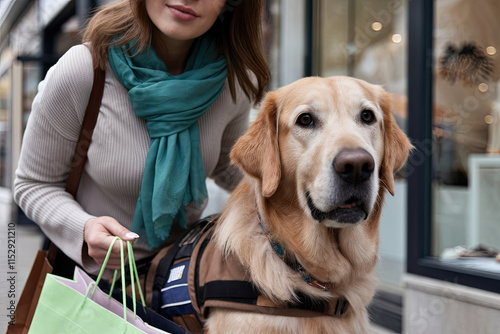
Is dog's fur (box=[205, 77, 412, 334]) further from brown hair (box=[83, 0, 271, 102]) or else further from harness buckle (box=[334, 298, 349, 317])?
brown hair (box=[83, 0, 271, 102])

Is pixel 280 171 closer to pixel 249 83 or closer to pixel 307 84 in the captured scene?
pixel 307 84

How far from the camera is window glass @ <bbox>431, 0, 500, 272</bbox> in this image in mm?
4086

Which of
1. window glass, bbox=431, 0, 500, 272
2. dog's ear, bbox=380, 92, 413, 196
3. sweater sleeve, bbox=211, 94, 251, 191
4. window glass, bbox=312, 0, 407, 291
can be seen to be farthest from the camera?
window glass, bbox=312, 0, 407, 291

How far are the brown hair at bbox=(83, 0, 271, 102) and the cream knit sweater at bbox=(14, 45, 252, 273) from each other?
0.13m

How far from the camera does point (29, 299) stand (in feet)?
5.87

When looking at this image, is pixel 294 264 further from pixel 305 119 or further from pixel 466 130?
pixel 466 130

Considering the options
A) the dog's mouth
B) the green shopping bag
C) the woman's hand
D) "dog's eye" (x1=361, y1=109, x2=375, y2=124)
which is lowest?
the green shopping bag

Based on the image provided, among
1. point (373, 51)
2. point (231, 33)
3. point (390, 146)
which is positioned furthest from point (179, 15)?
point (373, 51)

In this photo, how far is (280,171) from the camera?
67.5 inches

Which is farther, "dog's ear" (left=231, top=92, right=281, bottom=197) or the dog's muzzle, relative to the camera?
"dog's ear" (left=231, top=92, right=281, bottom=197)

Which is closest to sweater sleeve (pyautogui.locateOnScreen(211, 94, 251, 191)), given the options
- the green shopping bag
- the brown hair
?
the brown hair

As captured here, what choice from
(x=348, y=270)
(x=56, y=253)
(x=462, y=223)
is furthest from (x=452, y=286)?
(x=56, y=253)

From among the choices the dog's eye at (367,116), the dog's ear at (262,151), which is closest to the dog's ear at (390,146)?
the dog's eye at (367,116)

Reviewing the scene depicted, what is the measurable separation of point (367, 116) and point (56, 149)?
114cm
